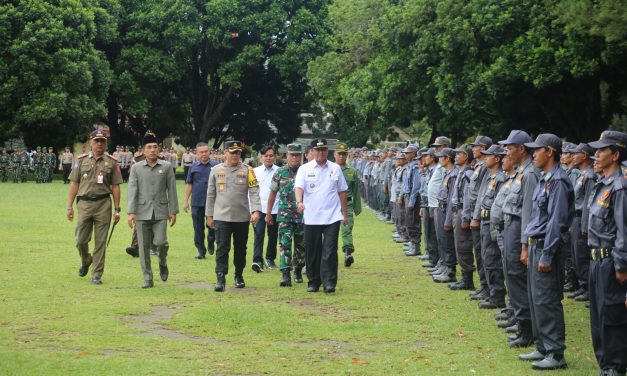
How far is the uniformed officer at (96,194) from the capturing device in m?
15.1

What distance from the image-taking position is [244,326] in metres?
11.6

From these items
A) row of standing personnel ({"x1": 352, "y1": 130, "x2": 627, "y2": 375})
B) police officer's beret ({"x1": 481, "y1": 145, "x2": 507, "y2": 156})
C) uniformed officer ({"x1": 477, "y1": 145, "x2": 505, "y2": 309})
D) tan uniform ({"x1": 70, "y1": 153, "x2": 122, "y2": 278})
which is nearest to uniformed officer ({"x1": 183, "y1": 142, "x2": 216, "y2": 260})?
tan uniform ({"x1": 70, "y1": 153, "x2": 122, "y2": 278})

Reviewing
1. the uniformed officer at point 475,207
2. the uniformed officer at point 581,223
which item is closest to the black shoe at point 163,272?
the uniformed officer at point 475,207

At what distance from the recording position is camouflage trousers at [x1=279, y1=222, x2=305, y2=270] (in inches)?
606

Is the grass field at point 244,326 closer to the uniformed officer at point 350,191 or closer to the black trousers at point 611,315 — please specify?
the black trousers at point 611,315

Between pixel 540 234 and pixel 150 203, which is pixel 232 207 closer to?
pixel 150 203

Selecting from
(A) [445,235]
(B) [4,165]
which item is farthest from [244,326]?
(B) [4,165]

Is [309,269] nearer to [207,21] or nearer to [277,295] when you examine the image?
[277,295]

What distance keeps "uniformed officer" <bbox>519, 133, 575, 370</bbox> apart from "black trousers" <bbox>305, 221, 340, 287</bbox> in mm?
5253

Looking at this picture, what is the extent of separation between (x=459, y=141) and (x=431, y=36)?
1710 cm

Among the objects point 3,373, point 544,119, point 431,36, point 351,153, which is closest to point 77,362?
point 3,373

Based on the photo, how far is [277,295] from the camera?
564 inches

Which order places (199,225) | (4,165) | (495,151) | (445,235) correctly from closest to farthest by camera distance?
(495,151) < (445,235) < (199,225) < (4,165)

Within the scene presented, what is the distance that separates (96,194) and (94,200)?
0.09m
